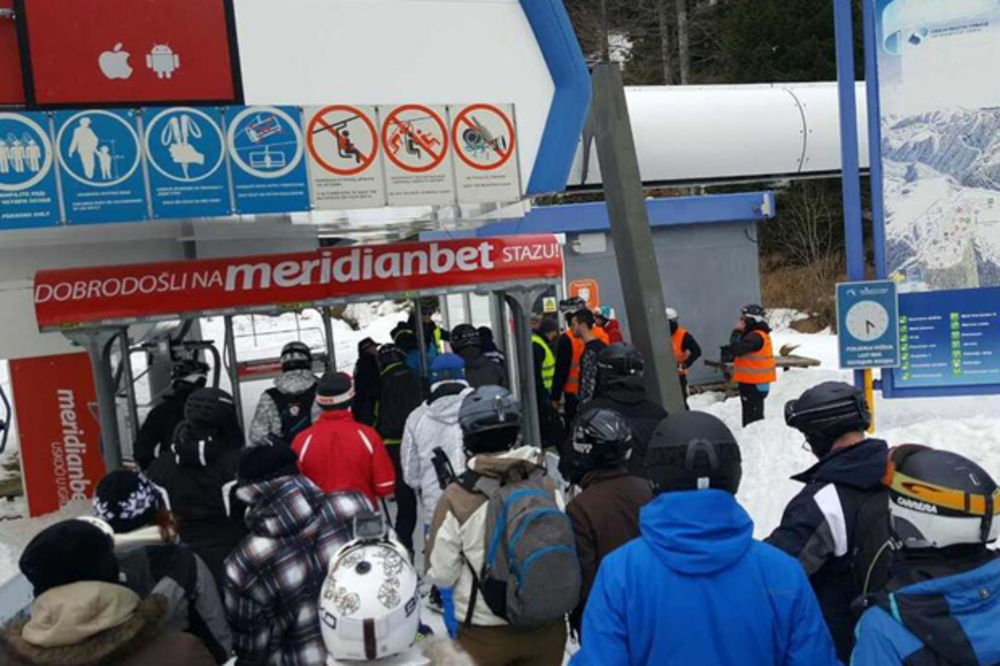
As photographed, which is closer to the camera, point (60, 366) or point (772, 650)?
point (772, 650)

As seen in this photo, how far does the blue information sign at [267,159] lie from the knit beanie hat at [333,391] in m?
1.45

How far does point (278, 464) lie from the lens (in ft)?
10.4

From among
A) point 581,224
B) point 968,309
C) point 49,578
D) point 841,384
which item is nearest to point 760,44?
point 581,224

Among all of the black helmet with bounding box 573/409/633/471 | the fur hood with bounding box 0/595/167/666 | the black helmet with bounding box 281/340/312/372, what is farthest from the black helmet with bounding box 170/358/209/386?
the fur hood with bounding box 0/595/167/666

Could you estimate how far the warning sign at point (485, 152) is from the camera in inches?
254

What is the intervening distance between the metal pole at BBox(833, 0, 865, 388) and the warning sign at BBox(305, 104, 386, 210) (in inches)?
163

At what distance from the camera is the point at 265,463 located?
3162mm

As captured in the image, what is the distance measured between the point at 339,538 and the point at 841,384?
1.90 metres

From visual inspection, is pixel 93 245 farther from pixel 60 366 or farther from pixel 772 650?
pixel 772 650

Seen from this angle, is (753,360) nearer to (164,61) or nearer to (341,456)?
(341,456)

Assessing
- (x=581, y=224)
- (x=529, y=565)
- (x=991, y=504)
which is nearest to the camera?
(x=991, y=504)

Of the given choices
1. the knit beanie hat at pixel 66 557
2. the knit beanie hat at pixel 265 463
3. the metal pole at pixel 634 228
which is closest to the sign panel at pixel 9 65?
the knit beanie hat at pixel 265 463

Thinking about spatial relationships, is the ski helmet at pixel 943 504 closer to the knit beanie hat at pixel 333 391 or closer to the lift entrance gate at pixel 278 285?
the knit beanie hat at pixel 333 391

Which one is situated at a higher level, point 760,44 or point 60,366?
point 760,44
